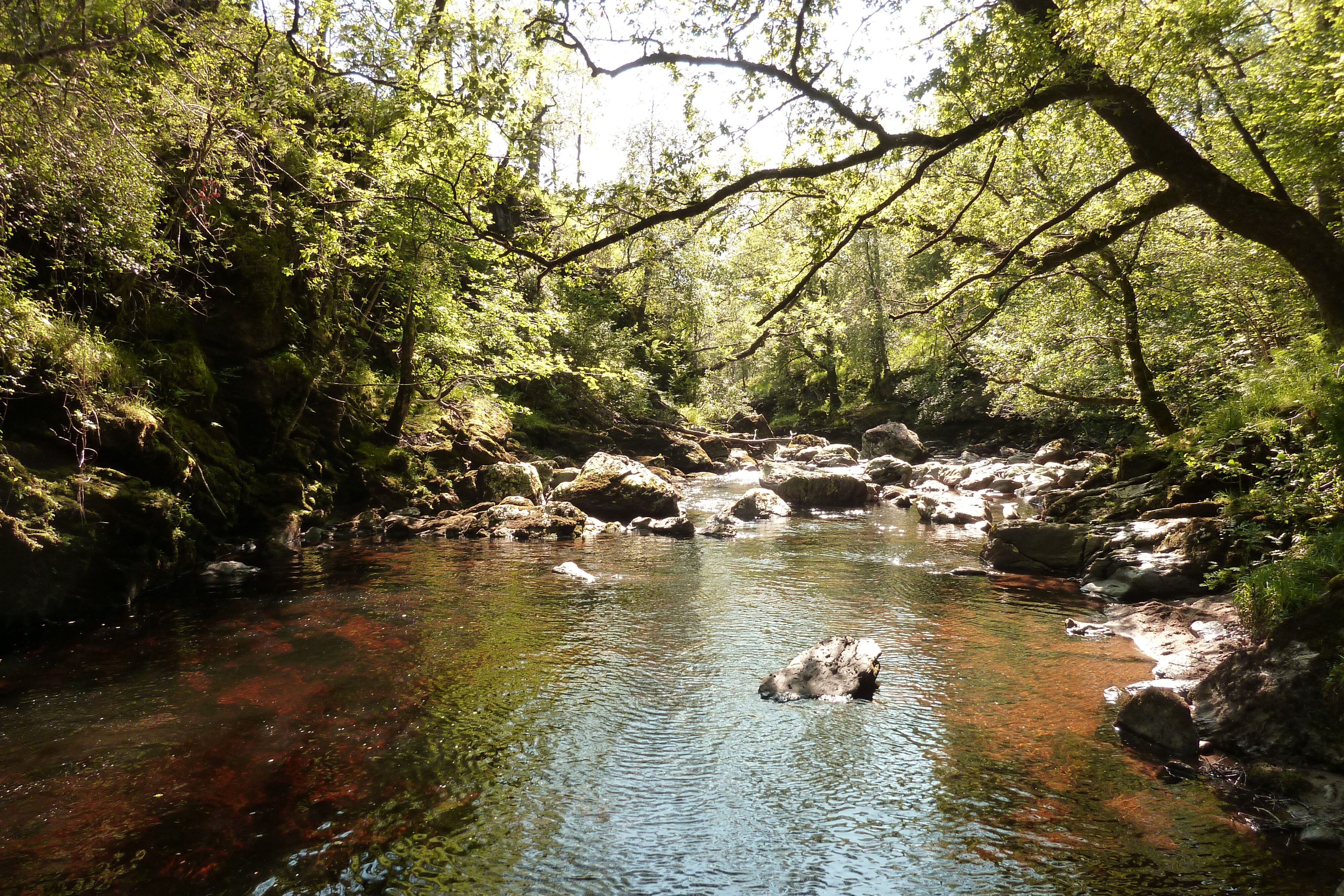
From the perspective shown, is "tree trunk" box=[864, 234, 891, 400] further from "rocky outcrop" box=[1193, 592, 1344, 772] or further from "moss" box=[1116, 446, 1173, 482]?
"rocky outcrop" box=[1193, 592, 1344, 772]

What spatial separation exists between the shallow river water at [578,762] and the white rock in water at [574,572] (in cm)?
189

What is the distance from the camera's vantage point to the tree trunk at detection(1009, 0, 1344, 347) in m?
6.77

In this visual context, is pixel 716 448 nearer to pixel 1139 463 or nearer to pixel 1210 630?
pixel 1139 463

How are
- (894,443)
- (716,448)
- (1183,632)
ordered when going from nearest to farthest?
(1183,632), (894,443), (716,448)

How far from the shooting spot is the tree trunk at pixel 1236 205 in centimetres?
677

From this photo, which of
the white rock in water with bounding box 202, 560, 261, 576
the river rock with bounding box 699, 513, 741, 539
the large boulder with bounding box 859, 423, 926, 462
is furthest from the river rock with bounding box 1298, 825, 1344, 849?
the large boulder with bounding box 859, 423, 926, 462

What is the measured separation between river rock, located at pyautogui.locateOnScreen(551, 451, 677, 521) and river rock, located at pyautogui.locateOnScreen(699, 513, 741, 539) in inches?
57.9

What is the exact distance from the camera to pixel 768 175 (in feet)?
22.1

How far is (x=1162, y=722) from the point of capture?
5.86m

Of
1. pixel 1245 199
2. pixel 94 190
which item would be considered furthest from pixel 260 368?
pixel 1245 199

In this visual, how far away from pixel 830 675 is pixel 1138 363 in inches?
428

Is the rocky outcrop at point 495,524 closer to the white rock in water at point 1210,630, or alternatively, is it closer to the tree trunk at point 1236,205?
the white rock in water at point 1210,630

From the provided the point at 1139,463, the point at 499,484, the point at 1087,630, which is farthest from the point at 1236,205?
the point at 499,484

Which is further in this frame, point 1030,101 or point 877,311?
point 877,311
